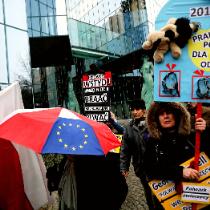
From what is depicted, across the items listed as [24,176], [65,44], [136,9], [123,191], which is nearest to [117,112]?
[65,44]

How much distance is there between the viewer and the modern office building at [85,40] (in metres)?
18.4

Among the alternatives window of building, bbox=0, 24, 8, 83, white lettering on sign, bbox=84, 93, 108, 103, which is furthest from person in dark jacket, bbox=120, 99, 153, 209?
A: window of building, bbox=0, 24, 8, 83

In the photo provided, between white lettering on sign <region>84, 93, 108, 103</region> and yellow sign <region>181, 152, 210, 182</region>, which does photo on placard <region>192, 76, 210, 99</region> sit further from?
white lettering on sign <region>84, 93, 108, 103</region>

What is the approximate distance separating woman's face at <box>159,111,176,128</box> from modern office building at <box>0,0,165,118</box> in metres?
13.3

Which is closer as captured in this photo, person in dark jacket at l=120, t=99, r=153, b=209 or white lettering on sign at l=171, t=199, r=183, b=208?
white lettering on sign at l=171, t=199, r=183, b=208

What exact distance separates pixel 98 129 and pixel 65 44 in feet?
50.6

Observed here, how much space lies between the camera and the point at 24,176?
5.31 meters

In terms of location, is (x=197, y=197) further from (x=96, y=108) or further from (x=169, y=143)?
(x=96, y=108)

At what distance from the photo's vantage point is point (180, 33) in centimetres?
302

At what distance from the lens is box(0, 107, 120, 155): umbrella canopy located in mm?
3215

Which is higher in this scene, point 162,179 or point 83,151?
point 83,151

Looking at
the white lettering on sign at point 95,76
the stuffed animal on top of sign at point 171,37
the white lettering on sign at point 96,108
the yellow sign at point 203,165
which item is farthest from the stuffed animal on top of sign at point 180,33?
the white lettering on sign at point 95,76

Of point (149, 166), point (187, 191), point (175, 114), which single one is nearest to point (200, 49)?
point (175, 114)

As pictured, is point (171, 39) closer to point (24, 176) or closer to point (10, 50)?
point (24, 176)
